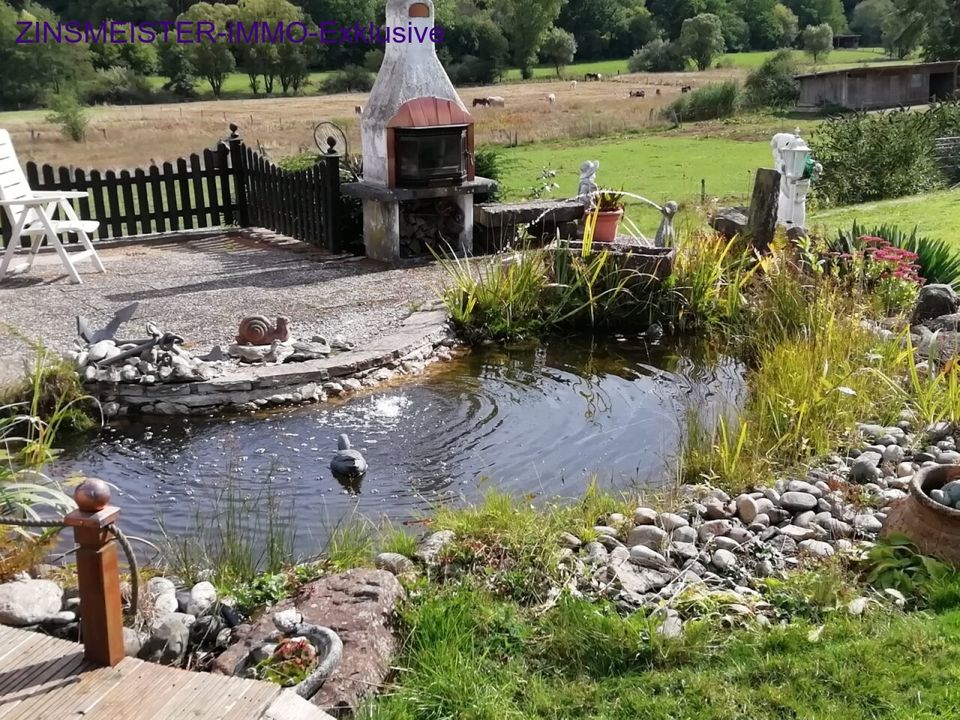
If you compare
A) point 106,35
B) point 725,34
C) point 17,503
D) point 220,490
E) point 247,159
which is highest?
point 725,34

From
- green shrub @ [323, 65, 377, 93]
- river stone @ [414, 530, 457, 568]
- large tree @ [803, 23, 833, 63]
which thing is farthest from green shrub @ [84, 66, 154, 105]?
large tree @ [803, 23, 833, 63]

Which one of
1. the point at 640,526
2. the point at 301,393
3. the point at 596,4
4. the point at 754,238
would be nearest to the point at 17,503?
the point at 640,526

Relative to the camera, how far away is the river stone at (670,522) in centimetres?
441

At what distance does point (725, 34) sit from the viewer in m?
97.5

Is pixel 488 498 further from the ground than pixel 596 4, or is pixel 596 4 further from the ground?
pixel 596 4

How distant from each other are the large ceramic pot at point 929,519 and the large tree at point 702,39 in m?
83.6

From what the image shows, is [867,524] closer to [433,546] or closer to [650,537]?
[650,537]

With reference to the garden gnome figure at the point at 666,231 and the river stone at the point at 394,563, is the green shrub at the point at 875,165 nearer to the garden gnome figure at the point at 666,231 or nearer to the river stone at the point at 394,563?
the garden gnome figure at the point at 666,231

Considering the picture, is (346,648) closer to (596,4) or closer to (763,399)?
(763,399)

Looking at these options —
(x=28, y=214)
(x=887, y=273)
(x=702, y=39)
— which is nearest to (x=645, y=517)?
(x=887, y=273)

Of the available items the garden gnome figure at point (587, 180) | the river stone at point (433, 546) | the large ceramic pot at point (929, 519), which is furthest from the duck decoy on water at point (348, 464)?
the garden gnome figure at point (587, 180)

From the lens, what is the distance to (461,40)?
78125 mm

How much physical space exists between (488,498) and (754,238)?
5592mm

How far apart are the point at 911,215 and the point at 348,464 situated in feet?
31.6
